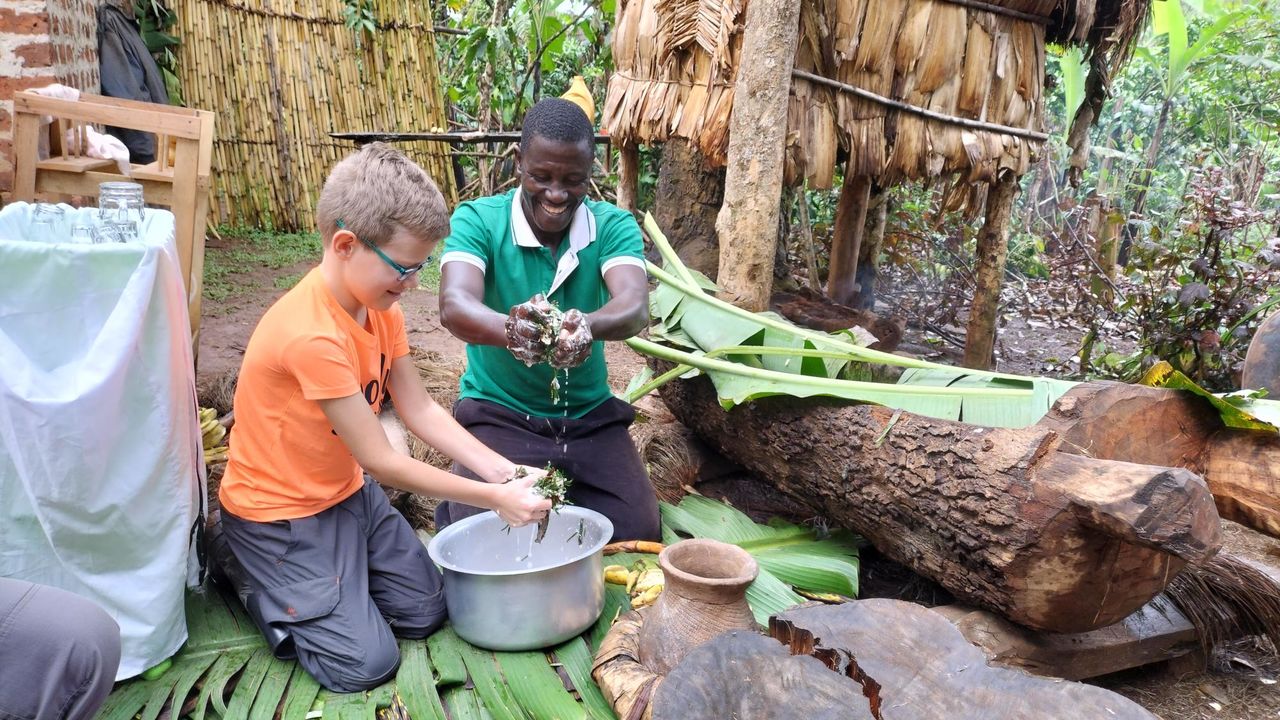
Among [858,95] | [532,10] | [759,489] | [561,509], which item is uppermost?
[532,10]

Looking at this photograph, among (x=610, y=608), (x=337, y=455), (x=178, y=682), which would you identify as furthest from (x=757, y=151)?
(x=178, y=682)

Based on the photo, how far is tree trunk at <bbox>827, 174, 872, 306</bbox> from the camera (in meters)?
5.26

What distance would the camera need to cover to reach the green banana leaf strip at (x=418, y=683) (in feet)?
6.55

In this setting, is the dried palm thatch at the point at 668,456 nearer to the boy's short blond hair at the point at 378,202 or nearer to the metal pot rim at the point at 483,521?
the metal pot rim at the point at 483,521

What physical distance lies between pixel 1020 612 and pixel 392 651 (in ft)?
5.37

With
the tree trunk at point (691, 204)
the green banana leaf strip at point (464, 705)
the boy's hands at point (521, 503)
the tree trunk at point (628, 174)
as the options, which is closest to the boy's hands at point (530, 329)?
the boy's hands at point (521, 503)

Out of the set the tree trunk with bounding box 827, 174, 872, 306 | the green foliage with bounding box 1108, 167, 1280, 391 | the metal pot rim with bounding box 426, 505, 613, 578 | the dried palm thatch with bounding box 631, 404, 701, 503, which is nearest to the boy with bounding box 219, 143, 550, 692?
the metal pot rim with bounding box 426, 505, 613, 578

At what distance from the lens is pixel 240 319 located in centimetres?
499

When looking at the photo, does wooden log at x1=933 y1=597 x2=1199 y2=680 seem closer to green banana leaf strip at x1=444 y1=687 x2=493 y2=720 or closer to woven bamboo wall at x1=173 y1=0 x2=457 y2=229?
green banana leaf strip at x1=444 y1=687 x2=493 y2=720

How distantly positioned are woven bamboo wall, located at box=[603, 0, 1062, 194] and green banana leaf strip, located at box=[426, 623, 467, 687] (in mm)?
2414

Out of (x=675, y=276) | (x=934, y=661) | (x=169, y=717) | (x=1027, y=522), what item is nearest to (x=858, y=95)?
(x=675, y=276)

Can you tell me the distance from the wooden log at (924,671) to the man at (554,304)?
1.02 metres

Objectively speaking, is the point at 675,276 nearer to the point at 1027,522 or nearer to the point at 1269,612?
the point at 1027,522

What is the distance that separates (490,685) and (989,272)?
3.40 meters
